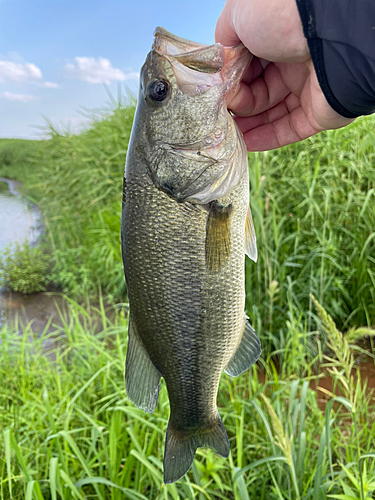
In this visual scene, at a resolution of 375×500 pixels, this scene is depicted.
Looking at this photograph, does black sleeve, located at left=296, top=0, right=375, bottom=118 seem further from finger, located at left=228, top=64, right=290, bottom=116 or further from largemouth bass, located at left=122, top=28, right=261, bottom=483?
finger, located at left=228, top=64, right=290, bottom=116

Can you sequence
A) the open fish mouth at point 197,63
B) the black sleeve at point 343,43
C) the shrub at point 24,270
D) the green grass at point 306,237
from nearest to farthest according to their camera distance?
the black sleeve at point 343,43
the open fish mouth at point 197,63
the green grass at point 306,237
the shrub at point 24,270

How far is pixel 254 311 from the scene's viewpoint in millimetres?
3098

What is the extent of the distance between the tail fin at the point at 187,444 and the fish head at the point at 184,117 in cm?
77

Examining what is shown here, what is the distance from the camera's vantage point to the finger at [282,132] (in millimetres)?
1508

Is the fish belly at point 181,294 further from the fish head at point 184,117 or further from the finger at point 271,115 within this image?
the finger at point 271,115

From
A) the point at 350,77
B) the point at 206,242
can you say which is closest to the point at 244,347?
the point at 206,242

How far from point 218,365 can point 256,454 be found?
108 cm

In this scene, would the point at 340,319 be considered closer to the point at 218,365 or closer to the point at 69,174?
the point at 218,365

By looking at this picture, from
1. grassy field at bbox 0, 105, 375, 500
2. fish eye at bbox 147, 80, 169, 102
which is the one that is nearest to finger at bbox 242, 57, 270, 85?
fish eye at bbox 147, 80, 169, 102

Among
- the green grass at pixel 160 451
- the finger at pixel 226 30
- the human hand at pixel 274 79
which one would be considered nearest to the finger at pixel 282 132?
the human hand at pixel 274 79

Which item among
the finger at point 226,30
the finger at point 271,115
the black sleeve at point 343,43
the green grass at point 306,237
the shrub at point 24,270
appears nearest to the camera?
the black sleeve at point 343,43

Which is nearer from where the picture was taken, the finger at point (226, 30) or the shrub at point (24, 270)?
the finger at point (226, 30)

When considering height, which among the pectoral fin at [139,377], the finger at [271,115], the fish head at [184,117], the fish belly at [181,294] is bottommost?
the pectoral fin at [139,377]

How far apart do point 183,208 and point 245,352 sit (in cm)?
52
